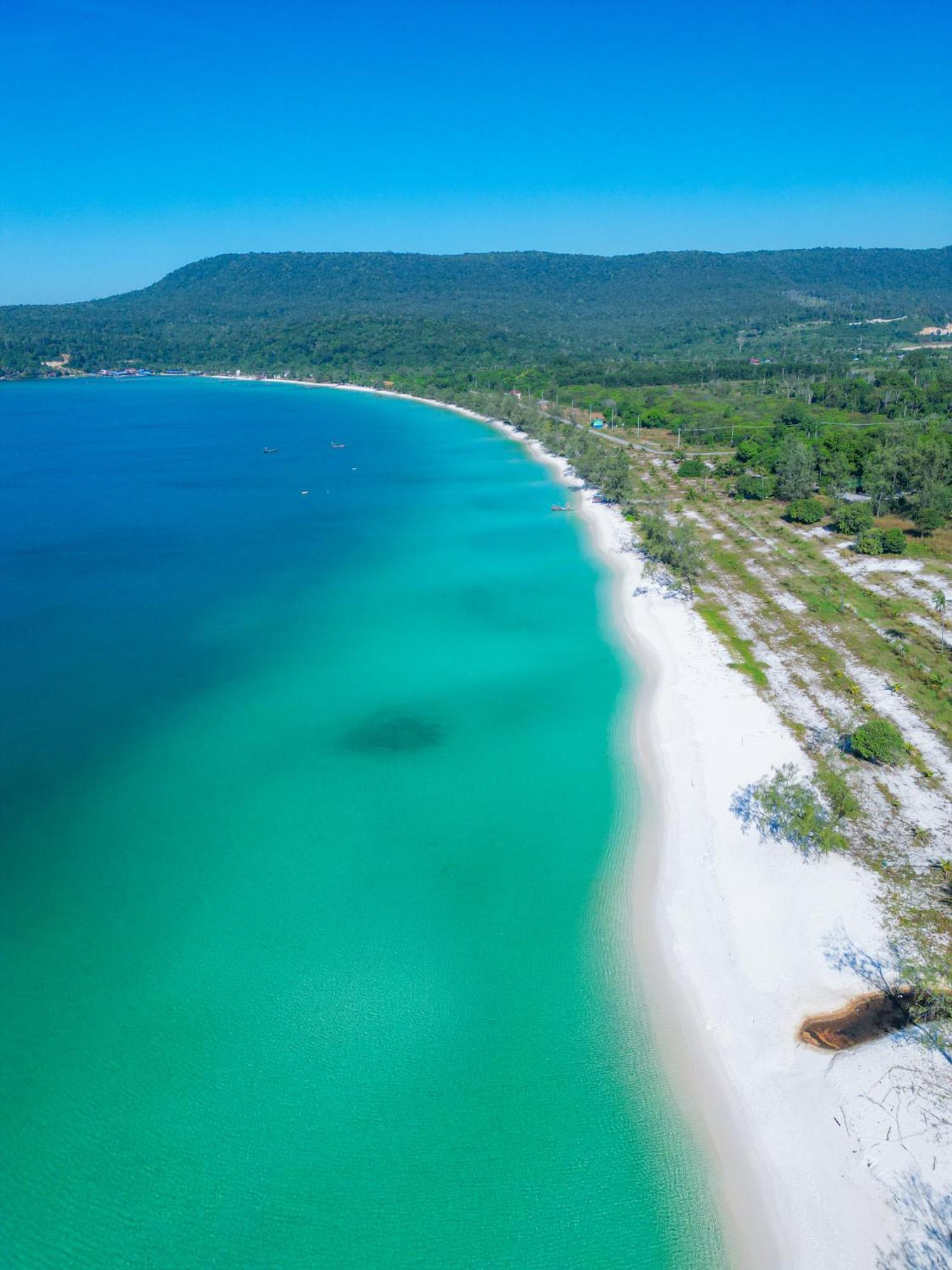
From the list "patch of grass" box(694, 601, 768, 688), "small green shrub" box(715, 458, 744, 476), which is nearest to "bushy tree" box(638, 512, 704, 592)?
"patch of grass" box(694, 601, 768, 688)

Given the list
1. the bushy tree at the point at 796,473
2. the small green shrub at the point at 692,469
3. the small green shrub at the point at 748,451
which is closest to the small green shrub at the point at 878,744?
the bushy tree at the point at 796,473

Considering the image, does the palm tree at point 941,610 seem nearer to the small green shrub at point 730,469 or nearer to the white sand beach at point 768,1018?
the white sand beach at point 768,1018

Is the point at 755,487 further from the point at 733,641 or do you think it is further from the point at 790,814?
the point at 790,814

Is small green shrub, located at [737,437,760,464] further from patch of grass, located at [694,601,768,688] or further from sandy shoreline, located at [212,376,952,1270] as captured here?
sandy shoreline, located at [212,376,952,1270]

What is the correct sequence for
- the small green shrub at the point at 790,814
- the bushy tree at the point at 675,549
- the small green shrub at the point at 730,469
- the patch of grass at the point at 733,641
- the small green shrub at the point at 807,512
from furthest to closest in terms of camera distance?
1. the small green shrub at the point at 730,469
2. the small green shrub at the point at 807,512
3. the bushy tree at the point at 675,549
4. the patch of grass at the point at 733,641
5. the small green shrub at the point at 790,814

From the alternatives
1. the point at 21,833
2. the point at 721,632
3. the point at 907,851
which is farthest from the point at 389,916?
the point at 721,632

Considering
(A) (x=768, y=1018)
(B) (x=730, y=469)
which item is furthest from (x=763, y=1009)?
(B) (x=730, y=469)
